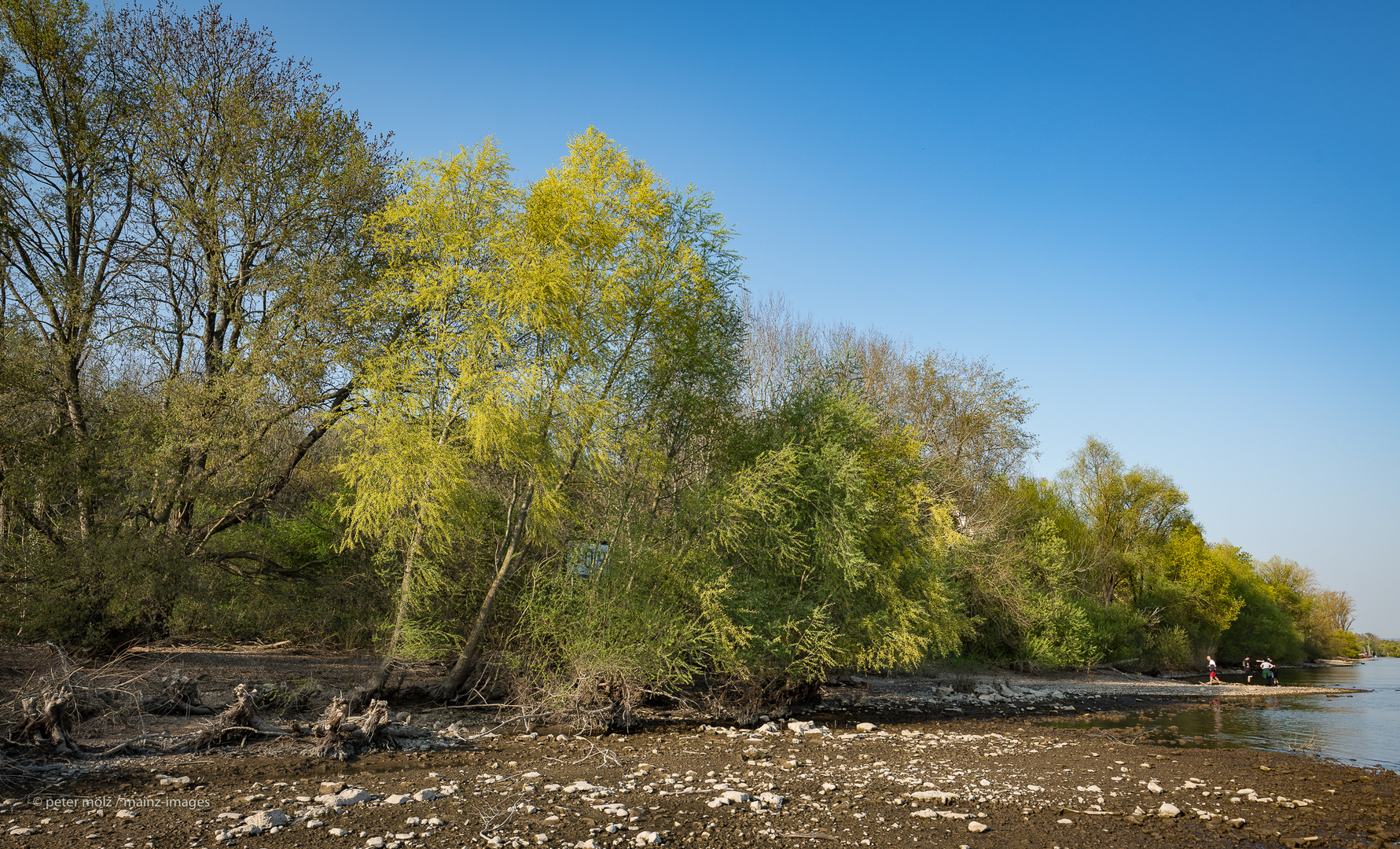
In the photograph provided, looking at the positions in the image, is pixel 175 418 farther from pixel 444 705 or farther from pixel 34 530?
pixel 444 705

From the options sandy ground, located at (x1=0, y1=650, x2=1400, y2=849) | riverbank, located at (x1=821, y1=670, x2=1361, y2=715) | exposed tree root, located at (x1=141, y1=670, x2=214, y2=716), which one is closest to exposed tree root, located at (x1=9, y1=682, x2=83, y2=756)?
sandy ground, located at (x1=0, y1=650, x2=1400, y2=849)

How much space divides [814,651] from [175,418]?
12.2m

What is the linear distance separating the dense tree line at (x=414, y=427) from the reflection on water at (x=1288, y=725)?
17.5ft

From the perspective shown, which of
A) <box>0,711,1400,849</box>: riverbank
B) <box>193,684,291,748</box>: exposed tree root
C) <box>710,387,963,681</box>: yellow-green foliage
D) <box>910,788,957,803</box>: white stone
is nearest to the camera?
<box>0,711,1400,849</box>: riverbank

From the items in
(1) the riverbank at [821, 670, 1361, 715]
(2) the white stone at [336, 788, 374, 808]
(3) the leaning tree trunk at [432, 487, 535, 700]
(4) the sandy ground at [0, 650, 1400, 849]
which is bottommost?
(1) the riverbank at [821, 670, 1361, 715]

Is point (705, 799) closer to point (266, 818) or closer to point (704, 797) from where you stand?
point (704, 797)

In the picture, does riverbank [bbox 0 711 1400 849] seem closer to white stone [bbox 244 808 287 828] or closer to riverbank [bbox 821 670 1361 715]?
white stone [bbox 244 808 287 828]

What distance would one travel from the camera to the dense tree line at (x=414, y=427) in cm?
1234

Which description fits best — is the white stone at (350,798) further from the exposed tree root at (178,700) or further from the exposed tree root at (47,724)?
the exposed tree root at (178,700)

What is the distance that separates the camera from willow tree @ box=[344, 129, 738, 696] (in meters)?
11.6

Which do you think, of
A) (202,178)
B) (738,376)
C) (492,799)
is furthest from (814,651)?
(202,178)

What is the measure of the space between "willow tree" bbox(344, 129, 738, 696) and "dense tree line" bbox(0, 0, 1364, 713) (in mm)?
63

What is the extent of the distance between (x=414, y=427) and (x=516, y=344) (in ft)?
8.22

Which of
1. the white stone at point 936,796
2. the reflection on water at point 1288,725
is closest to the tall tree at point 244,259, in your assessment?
the white stone at point 936,796
